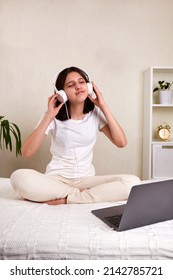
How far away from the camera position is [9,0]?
2.70 meters

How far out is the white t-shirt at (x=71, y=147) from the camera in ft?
5.49

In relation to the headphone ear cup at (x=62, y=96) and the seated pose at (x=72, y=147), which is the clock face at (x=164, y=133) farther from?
the headphone ear cup at (x=62, y=96)

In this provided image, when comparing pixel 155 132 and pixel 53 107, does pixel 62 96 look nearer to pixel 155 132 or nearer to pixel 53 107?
pixel 53 107

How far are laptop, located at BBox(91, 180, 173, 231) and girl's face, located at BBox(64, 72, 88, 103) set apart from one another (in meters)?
0.82

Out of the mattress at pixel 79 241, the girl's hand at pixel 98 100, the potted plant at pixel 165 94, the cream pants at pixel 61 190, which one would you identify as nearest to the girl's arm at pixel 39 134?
the cream pants at pixel 61 190

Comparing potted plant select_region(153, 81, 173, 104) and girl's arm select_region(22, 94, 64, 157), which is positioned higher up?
potted plant select_region(153, 81, 173, 104)

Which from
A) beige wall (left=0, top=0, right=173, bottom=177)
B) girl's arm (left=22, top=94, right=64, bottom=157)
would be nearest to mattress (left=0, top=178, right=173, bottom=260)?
girl's arm (left=22, top=94, right=64, bottom=157)

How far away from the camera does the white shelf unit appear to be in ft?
8.18

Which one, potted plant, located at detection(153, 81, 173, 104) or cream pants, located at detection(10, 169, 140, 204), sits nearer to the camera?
cream pants, located at detection(10, 169, 140, 204)

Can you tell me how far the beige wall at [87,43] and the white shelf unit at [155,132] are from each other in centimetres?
13

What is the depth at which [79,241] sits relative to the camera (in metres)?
0.95

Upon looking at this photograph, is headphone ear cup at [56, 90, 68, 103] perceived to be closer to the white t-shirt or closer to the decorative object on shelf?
the white t-shirt
